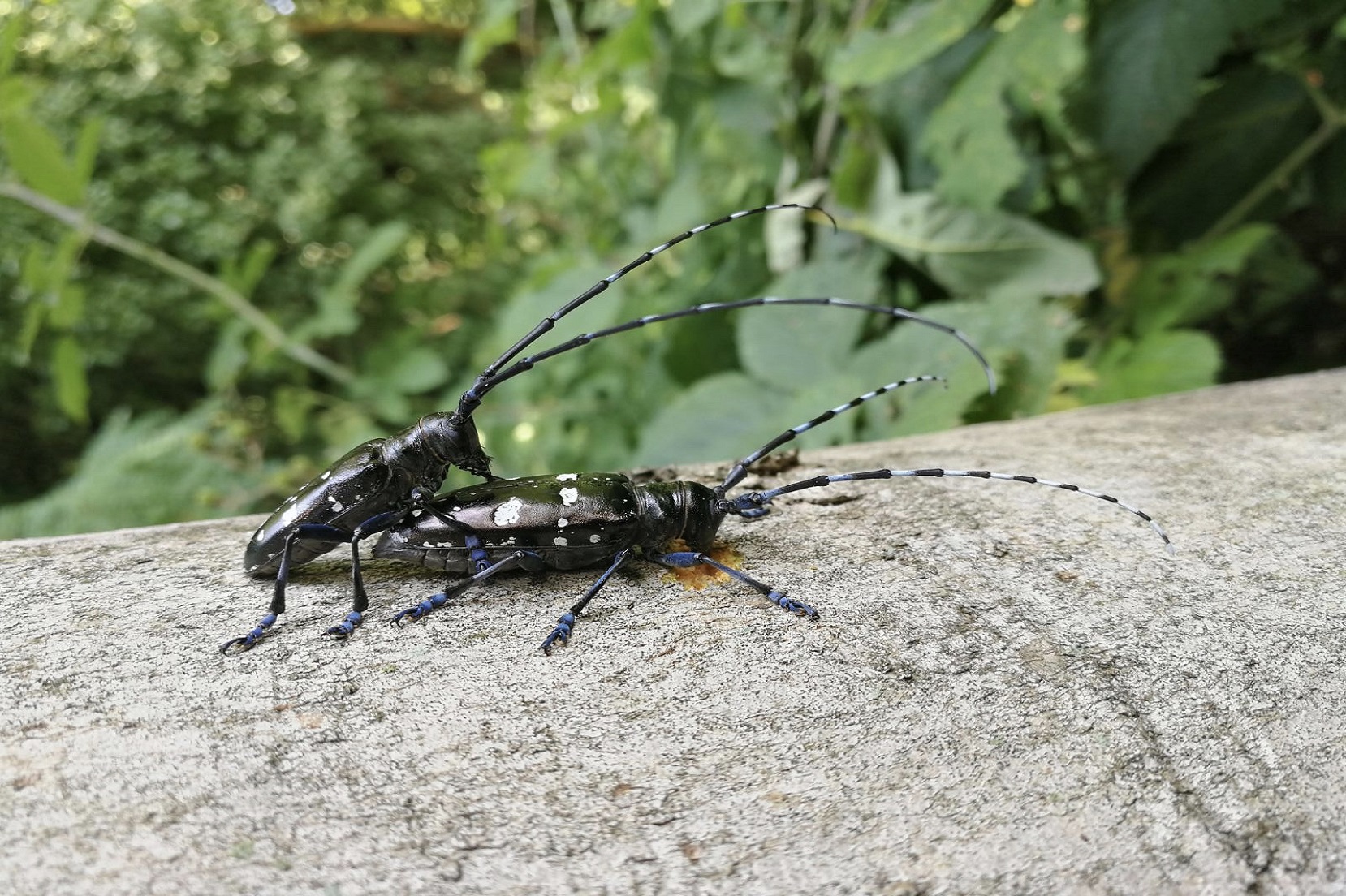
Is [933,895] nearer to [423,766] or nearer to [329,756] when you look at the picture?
[423,766]

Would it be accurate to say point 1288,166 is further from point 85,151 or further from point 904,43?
point 85,151

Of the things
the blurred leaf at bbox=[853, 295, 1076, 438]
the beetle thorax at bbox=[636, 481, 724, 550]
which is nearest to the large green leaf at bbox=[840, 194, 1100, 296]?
the blurred leaf at bbox=[853, 295, 1076, 438]

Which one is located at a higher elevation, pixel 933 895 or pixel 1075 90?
pixel 1075 90

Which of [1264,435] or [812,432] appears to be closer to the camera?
[1264,435]

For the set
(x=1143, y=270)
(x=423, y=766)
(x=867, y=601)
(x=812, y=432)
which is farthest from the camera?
(x=1143, y=270)

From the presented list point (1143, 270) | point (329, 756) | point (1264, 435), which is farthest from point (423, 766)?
point (1143, 270)

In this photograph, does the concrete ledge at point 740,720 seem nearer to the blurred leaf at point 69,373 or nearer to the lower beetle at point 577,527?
the lower beetle at point 577,527
